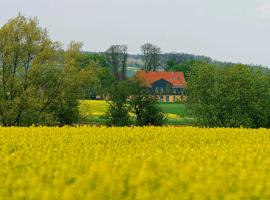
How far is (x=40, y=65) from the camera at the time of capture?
62750 mm

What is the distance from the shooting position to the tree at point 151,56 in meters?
162

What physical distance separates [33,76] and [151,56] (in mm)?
104749

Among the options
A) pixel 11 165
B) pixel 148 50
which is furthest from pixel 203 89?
pixel 148 50

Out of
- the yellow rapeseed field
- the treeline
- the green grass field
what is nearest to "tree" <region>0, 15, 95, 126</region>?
the treeline

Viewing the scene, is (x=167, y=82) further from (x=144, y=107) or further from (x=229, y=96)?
(x=144, y=107)

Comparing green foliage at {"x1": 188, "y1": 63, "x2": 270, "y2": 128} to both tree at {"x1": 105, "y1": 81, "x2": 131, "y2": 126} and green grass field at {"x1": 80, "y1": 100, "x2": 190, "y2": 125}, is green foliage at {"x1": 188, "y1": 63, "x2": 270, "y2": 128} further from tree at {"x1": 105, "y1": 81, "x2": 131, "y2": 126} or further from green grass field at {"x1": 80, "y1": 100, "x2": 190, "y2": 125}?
tree at {"x1": 105, "y1": 81, "x2": 131, "y2": 126}

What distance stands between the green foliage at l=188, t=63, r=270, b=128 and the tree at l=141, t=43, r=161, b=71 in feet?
310

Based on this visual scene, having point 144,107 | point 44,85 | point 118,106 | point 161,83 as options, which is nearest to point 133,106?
point 144,107

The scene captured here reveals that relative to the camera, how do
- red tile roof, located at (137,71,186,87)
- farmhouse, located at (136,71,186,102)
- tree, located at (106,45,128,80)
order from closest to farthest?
tree, located at (106,45,128,80), farmhouse, located at (136,71,186,102), red tile roof, located at (137,71,186,87)

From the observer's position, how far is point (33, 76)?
63.2 m

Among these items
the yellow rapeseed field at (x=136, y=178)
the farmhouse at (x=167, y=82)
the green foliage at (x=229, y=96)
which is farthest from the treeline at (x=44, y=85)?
the farmhouse at (x=167, y=82)

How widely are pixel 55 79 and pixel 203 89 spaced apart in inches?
653

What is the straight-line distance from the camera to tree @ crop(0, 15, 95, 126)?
61625 millimetres

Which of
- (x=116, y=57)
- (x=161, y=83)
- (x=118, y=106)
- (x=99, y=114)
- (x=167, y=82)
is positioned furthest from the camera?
(x=161, y=83)
